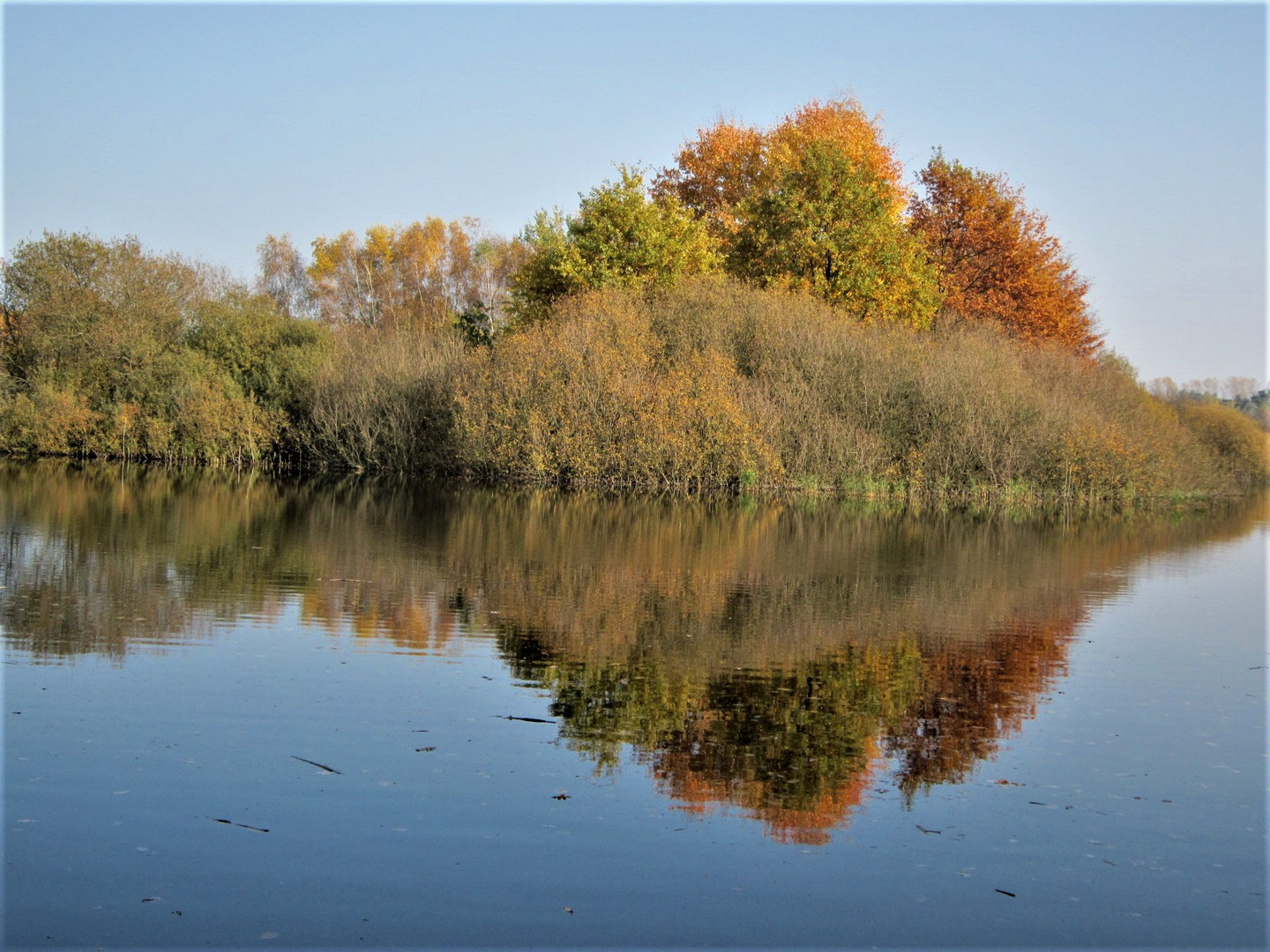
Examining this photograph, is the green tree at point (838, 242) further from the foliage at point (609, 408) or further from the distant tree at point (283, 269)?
the distant tree at point (283, 269)

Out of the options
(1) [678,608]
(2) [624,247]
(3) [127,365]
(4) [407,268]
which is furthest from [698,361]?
(4) [407,268]

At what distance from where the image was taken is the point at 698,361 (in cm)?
3284

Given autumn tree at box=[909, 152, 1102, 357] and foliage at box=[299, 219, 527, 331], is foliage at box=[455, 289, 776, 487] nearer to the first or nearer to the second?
autumn tree at box=[909, 152, 1102, 357]

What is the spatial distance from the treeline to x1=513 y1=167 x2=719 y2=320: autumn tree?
97 millimetres

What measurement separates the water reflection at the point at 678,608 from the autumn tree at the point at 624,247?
13955 millimetres

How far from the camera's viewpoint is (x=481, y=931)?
506 cm

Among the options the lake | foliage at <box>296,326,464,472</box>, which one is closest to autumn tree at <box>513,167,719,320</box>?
foliage at <box>296,326,464,472</box>

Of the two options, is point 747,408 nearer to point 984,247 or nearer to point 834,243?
point 834,243

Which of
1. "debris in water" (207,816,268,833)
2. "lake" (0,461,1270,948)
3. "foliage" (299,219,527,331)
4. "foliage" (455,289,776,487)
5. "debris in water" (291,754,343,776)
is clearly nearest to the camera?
"lake" (0,461,1270,948)

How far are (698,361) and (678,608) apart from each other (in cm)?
2029

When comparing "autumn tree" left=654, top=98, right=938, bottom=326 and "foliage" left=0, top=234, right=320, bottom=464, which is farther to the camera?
"foliage" left=0, top=234, right=320, bottom=464

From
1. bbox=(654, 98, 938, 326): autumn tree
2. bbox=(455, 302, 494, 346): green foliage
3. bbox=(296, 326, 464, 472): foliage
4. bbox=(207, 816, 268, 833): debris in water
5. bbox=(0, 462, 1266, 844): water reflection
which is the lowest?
bbox=(207, 816, 268, 833): debris in water

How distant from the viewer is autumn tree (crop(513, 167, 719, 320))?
3766 centimetres

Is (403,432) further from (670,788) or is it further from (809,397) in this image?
(670,788)
